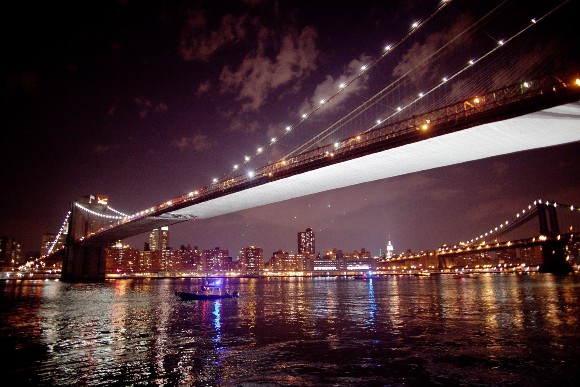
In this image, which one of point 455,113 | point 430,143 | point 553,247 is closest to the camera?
point 455,113

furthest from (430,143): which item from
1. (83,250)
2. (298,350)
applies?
(83,250)

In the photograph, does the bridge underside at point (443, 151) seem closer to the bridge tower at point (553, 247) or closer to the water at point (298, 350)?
the water at point (298, 350)


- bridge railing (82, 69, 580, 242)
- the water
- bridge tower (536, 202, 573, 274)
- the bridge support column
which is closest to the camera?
the water

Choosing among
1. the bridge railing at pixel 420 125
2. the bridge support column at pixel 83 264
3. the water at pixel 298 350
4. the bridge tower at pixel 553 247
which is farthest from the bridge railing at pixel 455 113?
the bridge tower at pixel 553 247

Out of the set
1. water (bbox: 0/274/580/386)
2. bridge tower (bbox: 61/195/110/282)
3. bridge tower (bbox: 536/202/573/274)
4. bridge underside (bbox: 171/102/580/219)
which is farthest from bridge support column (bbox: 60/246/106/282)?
bridge tower (bbox: 536/202/573/274)

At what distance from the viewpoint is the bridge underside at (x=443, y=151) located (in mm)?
23344

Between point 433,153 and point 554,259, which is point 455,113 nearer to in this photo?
point 433,153

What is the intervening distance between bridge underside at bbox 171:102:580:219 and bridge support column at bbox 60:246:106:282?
33583mm

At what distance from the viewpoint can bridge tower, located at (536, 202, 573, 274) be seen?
77.9 metres

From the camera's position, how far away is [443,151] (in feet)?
94.6

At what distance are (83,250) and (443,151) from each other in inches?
2296

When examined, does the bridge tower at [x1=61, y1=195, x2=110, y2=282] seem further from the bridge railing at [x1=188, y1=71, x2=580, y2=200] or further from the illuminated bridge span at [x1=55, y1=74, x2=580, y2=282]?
the bridge railing at [x1=188, y1=71, x2=580, y2=200]

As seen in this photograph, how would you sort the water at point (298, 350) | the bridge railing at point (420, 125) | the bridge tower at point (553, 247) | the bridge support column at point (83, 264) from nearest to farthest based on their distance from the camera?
the water at point (298, 350) < the bridge railing at point (420, 125) < the bridge support column at point (83, 264) < the bridge tower at point (553, 247)

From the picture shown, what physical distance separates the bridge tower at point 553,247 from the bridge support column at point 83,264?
76944mm
